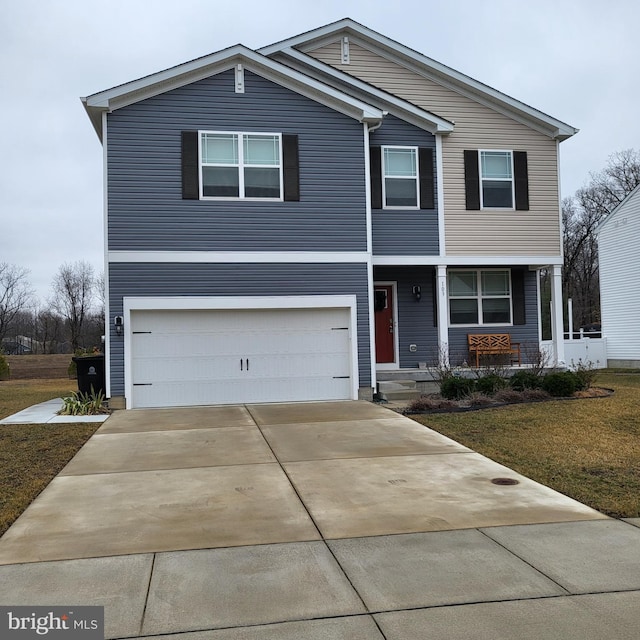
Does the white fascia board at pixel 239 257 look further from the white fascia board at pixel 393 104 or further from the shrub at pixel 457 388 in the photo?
the white fascia board at pixel 393 104

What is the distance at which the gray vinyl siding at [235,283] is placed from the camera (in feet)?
41.6

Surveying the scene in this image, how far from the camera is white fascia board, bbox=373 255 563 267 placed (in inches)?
571

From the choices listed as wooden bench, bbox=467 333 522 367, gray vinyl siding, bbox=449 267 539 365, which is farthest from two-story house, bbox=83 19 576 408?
wooden bench, bbox=467 333 522 367

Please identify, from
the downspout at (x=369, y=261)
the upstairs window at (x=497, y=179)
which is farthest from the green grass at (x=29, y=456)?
the upstairs window at (x=497, y=179)

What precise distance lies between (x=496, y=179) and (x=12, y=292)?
43.6 meters

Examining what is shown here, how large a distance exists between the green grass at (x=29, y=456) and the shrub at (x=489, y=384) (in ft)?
23.5

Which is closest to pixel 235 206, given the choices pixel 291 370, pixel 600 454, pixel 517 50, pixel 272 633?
pixel 291 370

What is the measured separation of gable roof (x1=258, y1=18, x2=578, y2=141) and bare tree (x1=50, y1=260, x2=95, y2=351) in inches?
1527

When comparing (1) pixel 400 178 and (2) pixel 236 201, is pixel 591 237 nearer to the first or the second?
(1) pixel 400 178

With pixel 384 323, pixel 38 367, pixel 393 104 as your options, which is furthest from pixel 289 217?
pixel 38 367

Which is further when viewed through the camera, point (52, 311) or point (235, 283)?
point (52, 311)

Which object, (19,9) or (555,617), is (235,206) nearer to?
(19,9)

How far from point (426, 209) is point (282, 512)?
10338 mm

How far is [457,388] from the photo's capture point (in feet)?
41.1
